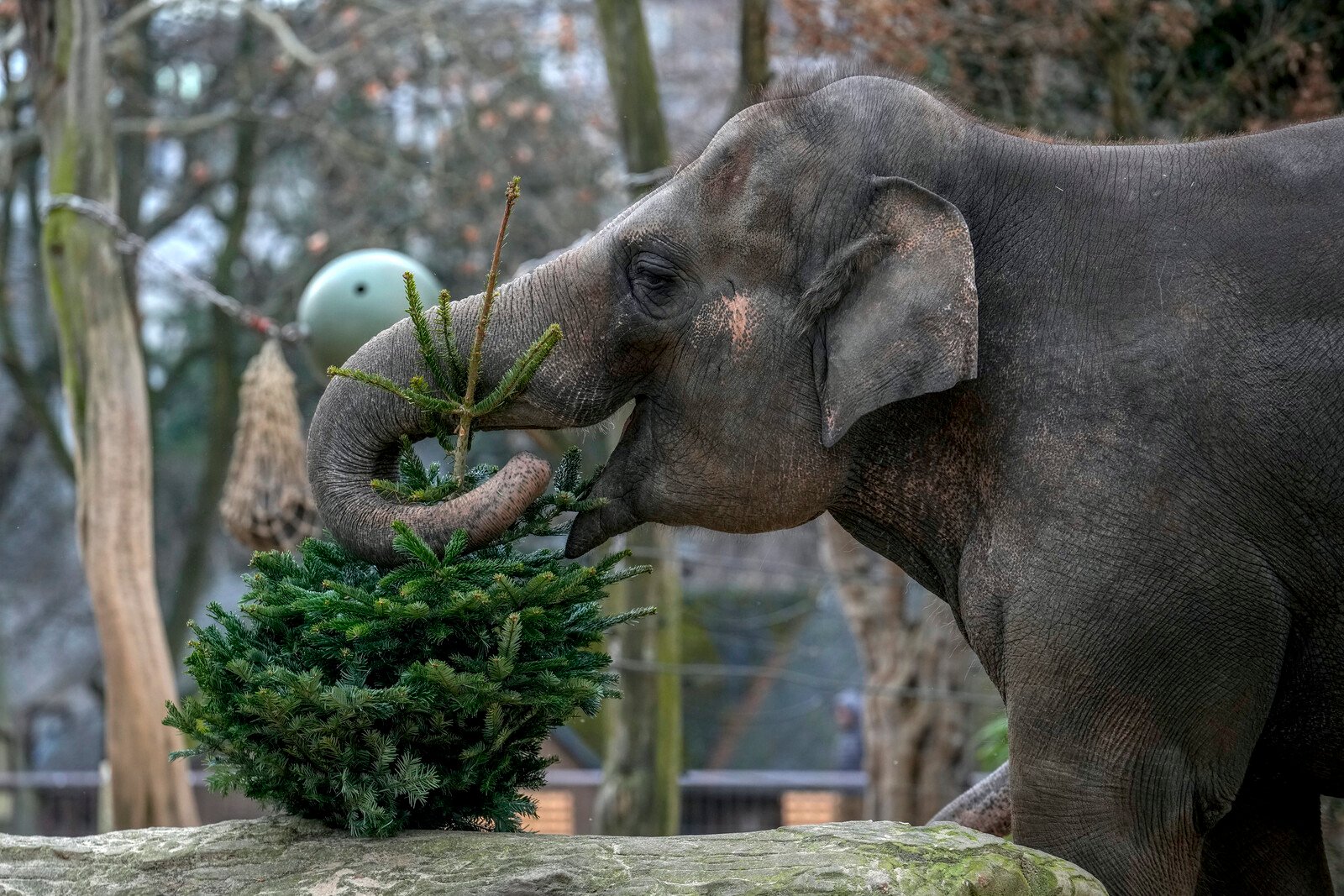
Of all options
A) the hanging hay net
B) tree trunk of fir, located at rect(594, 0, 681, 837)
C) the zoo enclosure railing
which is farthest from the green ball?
the zoo enclosure railing

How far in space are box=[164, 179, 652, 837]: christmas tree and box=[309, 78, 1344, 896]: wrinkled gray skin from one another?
0.47ft

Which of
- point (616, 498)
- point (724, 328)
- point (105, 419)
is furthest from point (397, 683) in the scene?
point (105, 419)

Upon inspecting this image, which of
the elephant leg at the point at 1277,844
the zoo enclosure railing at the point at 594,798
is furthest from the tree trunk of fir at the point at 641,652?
the elephant leg at the point at 1277,844

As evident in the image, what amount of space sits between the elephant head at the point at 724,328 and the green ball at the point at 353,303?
10.9 ft

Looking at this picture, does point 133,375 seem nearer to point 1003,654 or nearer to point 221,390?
point 1003,654

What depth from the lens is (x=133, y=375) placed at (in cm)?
747

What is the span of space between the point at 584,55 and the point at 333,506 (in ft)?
50.4

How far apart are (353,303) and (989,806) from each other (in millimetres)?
3791

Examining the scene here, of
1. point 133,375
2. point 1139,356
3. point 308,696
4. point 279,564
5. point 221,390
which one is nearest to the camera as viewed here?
point 308,696

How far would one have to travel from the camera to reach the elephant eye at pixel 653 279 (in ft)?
10.9

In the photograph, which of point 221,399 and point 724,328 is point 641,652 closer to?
point 724,328

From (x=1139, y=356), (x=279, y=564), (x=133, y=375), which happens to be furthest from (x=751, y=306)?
(x=133, y=375)

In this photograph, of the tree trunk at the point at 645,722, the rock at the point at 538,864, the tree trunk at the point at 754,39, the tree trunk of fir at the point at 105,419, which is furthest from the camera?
the tree trunk at the point at 645,722

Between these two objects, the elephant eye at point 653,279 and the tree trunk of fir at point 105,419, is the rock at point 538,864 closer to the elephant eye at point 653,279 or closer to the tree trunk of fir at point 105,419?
the elephant eye at point 653,279
